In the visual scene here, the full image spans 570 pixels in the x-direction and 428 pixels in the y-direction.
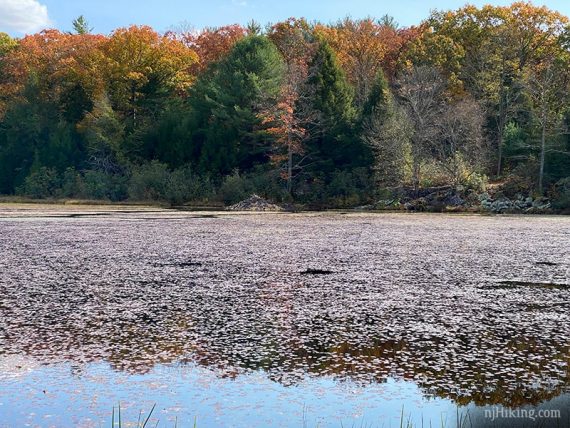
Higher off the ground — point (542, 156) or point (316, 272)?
point (542, 156)

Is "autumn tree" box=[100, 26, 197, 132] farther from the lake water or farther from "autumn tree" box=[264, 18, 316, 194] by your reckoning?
the lake water

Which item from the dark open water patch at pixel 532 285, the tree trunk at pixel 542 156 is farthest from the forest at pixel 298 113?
the dark open water patch at pixel 532 285

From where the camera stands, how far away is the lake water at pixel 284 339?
15.8 feet

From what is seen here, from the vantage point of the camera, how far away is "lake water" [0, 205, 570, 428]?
4820 millimetres

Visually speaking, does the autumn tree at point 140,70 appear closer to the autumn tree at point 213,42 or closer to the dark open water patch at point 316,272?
the autumn tree at point 213,42

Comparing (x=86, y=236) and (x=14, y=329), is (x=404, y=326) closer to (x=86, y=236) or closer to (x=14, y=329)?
(x=14, y=329)

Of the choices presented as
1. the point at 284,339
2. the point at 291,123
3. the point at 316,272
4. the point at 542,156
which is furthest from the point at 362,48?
the point at 284,339

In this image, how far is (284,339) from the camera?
269 inches

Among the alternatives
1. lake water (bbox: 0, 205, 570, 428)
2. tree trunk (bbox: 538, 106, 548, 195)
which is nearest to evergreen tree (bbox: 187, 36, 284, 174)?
tree trunk (bbox: 538, 106, 548, 195)

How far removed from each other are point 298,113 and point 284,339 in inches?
1360

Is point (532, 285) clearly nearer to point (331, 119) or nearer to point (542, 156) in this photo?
point (542, 156)

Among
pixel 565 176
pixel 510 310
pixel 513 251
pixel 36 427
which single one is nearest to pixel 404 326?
pixel 510 310

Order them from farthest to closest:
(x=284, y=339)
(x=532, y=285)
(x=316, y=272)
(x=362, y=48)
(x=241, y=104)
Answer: (x=362, y=48)
(x=241, y=104)
(x=316, y=272)
(x=532, y=285)
(x=284, y=339)

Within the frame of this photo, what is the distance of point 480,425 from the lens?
4.46 m
